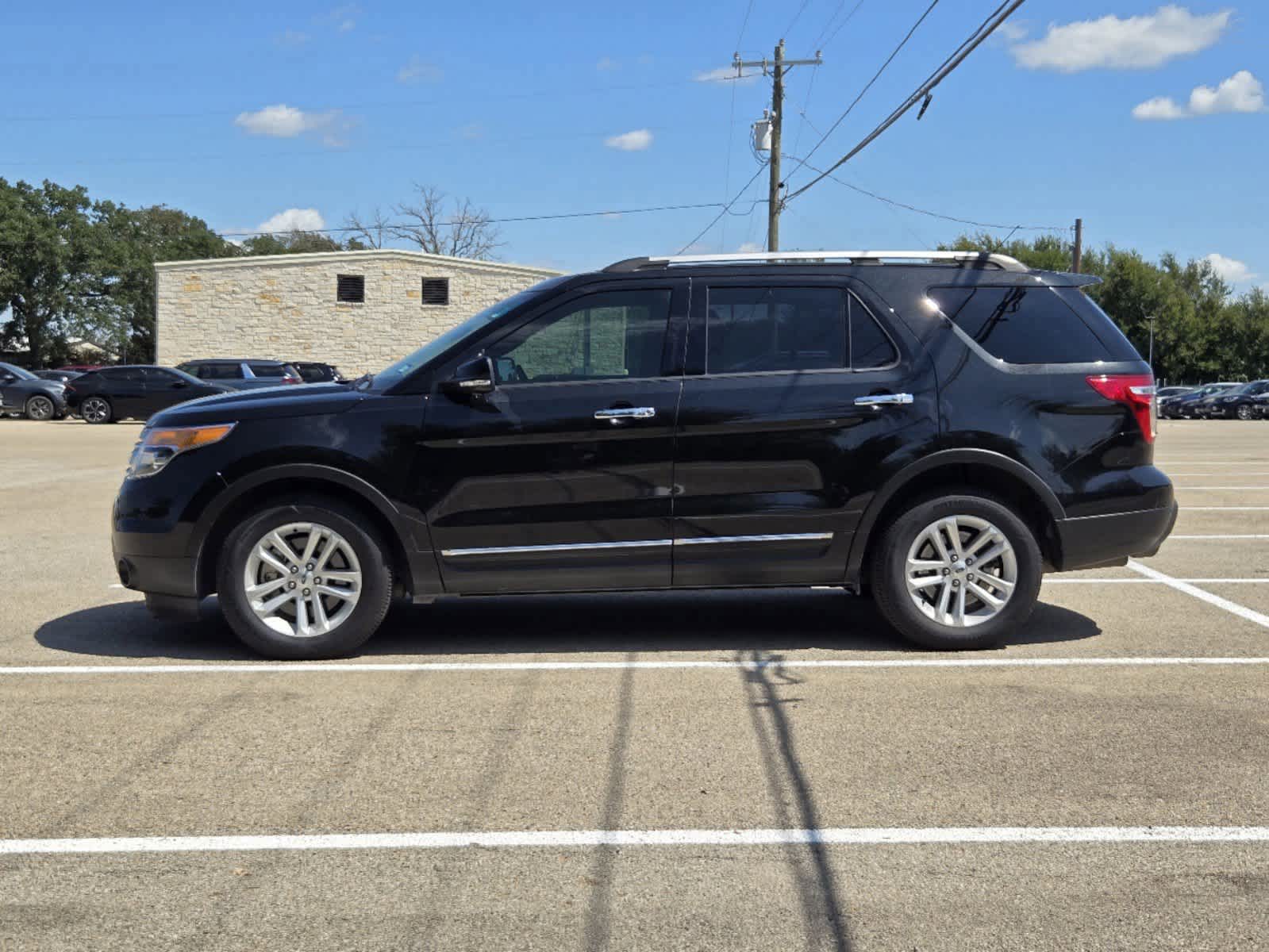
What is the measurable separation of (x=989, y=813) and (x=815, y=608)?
3.50 meters

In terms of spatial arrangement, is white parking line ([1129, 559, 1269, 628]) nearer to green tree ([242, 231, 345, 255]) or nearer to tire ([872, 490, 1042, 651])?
tire ([872, 490, 1042, 651])

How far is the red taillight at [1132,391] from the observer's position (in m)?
→ 6.45

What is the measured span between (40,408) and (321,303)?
10445 millimetres

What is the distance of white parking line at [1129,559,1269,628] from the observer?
7168 millimetres

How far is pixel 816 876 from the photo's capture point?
358 centimetres

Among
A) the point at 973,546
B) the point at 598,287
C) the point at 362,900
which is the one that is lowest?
the point at 362,900

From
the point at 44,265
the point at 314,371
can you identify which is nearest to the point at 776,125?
the point at 314,371

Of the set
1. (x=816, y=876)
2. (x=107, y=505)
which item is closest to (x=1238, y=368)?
(x=107, y=505)

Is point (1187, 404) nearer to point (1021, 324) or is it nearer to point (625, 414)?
point (1021, 324)

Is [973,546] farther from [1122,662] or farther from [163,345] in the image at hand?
[163,345]

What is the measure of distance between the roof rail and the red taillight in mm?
723

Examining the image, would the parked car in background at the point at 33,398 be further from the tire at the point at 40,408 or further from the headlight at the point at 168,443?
the headlight at the point at 168,443

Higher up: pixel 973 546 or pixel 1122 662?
pixel 973 546

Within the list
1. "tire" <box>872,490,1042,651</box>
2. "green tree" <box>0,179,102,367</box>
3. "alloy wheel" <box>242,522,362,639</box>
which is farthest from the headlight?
"green tree" <box>0,179,102,367</box>
